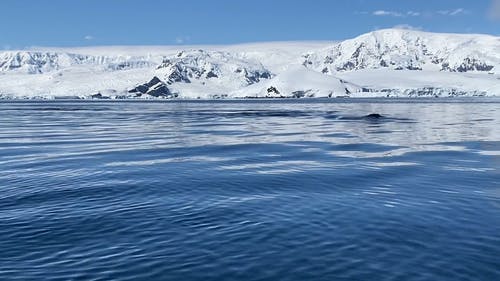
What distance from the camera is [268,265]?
41.4 feet

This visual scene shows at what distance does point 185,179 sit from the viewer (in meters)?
25.1

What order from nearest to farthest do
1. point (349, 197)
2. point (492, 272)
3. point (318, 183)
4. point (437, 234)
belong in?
point (492, 272) < point (437, 234) < point (349, 197) < point (318, 183)

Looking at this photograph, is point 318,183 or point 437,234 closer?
point 437,234

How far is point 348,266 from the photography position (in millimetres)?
12500

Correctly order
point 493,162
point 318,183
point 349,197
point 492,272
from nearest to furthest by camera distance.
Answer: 1. point 492,272
2. point 349,197
3. point 318,183
4. point 493,162

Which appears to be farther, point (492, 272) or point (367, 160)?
point (367, 160)

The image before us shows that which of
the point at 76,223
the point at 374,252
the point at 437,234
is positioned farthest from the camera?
the point at 76,223

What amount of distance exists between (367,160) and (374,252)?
1905 cm

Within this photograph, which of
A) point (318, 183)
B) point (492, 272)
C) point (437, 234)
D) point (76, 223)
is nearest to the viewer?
point (492, 272)

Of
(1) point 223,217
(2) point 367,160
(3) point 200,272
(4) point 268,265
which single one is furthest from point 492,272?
(2) point 367,160

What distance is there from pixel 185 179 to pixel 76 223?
8.98 m

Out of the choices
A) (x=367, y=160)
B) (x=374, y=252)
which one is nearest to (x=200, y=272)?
(x=374, y=252)

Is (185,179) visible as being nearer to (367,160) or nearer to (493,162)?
(367,160)

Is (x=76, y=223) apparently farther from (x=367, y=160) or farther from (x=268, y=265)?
(x=367, y=160)
